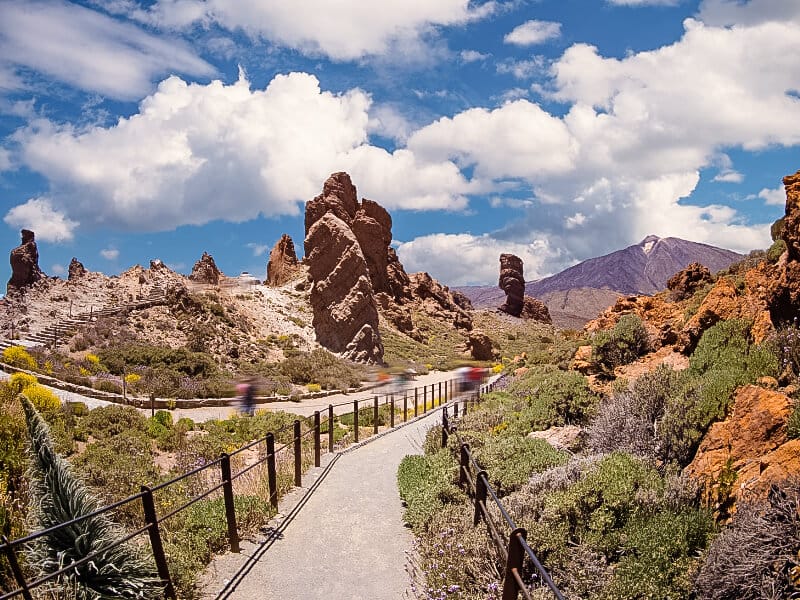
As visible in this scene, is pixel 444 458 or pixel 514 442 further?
pixel 444 458

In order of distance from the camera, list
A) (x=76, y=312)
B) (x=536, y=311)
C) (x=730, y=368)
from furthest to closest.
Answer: (x=536, y=311), (x=76, y=312), (x=730, y=368)

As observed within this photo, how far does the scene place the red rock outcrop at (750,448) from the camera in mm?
4555

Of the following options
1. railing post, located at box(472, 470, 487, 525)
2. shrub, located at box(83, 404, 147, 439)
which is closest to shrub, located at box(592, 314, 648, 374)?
railing post, located at box(472, 470, 487, 525)

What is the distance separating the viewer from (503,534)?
17.9 feet

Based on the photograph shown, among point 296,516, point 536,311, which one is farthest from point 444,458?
point 536,311

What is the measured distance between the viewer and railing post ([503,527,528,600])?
353 cm

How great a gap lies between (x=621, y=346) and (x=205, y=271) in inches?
2319

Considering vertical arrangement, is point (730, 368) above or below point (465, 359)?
above

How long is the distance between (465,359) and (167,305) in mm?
29352

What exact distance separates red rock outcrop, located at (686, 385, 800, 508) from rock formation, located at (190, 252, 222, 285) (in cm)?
6058

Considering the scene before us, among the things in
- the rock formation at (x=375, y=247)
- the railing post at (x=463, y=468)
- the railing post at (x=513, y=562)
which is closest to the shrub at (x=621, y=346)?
the railing post at (x=463, y=468)

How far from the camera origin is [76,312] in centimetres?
4466

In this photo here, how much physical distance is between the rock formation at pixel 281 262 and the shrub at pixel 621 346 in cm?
5105

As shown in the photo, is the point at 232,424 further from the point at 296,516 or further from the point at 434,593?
the point at 434,593
